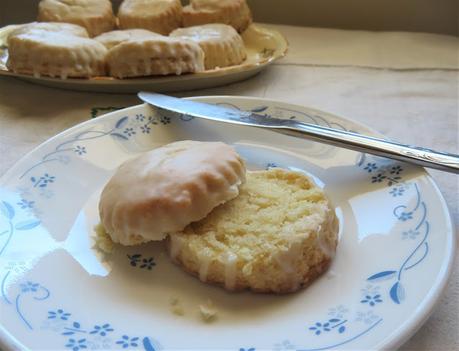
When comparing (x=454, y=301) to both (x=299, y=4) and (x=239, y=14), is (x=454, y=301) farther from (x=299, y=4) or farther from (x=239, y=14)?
(x=299, y=4)

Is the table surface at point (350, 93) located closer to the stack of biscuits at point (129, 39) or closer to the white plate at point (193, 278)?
the stack of biscuits at point (129, 39)

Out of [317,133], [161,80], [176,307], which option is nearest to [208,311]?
[176,307]

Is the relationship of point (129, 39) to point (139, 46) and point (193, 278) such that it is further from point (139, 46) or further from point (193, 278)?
point (193, 278)

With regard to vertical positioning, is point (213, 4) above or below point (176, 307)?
above

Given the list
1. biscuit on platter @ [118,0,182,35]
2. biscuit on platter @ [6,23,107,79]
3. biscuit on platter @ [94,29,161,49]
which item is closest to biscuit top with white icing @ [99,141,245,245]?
biscuit on platter @ [6,23,107,79]

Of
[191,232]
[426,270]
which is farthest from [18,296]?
[426,270]

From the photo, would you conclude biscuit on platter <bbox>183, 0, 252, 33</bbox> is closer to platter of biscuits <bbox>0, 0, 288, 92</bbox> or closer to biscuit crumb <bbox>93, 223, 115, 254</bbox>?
platter of biscuits <bbox>0, 0, 288, 92</bbox>

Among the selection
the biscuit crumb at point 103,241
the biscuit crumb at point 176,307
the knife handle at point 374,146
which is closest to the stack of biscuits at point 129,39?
the knife handle at point 374,146
